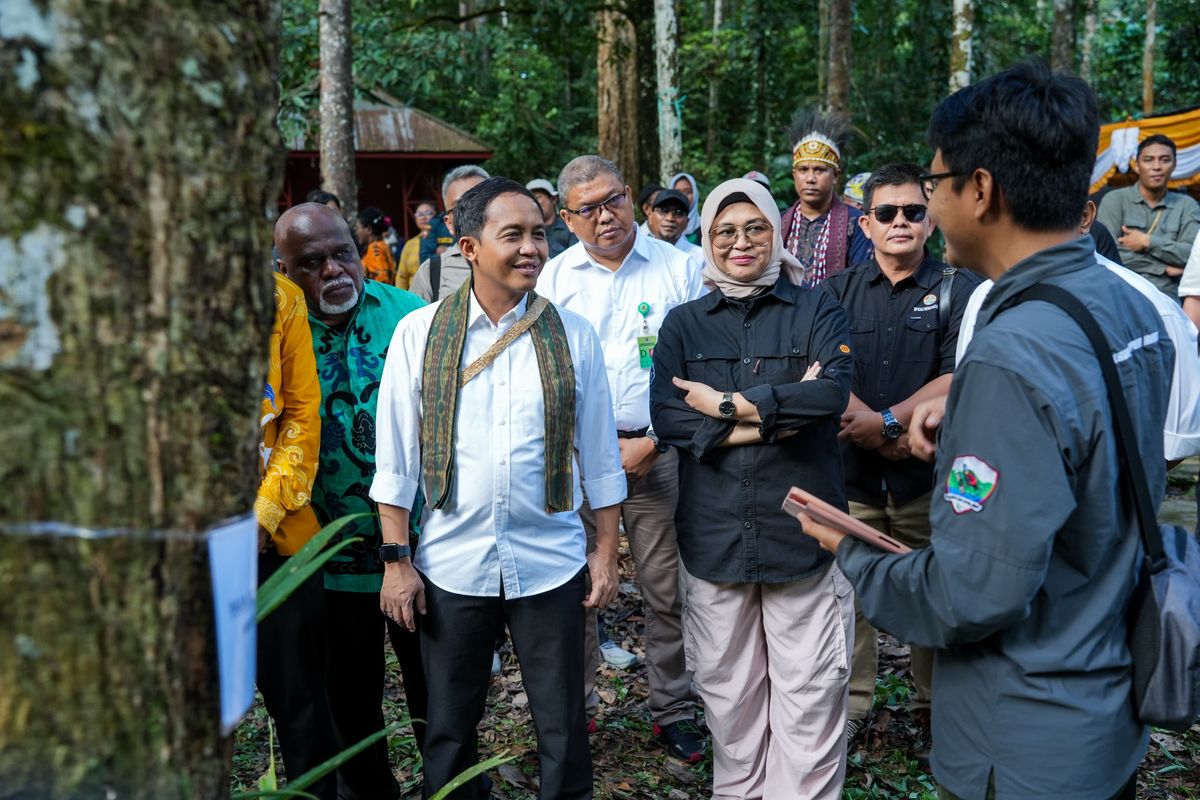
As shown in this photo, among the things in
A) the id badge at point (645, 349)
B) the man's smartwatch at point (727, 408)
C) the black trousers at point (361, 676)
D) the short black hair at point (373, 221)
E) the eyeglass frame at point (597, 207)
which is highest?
the short black hair at point (373, 221)

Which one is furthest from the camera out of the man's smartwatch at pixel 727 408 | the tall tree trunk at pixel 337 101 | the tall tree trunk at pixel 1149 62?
the tall tree trunk at pixel 1149 62

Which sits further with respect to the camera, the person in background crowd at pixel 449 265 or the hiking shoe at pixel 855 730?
the person in background crowd at pixel 449 265

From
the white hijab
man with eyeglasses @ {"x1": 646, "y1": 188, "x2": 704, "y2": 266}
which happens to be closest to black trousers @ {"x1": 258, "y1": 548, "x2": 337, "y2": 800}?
the white hijab

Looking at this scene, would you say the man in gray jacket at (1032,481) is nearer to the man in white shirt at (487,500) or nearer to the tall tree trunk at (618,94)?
the man in white shirt at (487,500)

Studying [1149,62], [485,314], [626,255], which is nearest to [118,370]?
[485,314]

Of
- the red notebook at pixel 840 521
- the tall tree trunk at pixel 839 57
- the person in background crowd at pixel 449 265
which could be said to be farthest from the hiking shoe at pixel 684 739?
the tall tree trunk at pixel 839 57

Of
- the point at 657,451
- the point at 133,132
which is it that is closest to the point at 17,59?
the point at 133,132

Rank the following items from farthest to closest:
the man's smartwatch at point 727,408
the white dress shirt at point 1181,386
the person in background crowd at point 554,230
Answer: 1. the person in background crowd at point 554,230
2. the man's smartwatch at point 727,408
3. the white dress shirt at point 1181,386

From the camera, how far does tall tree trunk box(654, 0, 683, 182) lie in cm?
1000

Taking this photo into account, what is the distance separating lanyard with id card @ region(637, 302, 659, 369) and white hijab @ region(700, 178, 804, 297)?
687mm

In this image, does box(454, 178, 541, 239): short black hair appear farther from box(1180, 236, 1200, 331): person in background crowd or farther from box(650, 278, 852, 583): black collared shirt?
box(1180, 236, 1200, 331): person in background crowd

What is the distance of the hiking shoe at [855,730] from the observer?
430cm

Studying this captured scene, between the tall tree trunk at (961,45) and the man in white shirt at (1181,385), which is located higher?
the tall tree trunk at (961,45)

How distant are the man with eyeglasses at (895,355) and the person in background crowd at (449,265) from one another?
2.32 metres
